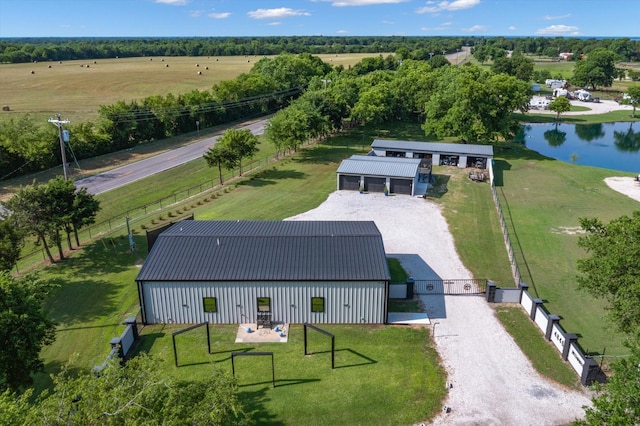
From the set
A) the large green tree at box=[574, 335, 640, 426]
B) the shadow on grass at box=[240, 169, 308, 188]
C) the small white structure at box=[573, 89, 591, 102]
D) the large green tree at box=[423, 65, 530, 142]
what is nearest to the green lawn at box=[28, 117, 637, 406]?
the shadow on grass at box=[240, 169, 308, 188]

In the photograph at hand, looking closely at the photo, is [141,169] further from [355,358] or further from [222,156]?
[355,358]

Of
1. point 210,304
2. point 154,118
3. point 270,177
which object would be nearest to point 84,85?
point 154,118

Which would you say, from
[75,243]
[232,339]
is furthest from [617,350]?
[75,243]

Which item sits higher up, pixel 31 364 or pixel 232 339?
pixel 31 364

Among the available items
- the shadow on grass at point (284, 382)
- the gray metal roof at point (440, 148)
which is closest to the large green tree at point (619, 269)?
the shadow on grass at point (284, 382)

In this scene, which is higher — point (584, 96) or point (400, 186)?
point (584, 96)

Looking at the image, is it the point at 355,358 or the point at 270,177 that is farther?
the point at 270,177

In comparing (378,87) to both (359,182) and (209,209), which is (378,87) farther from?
(209,209)
